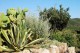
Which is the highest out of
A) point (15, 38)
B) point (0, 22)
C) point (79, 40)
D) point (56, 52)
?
point (0, 22)

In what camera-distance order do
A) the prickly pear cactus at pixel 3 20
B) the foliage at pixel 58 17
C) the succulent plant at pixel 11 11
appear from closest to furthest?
the prickly pear cactus at pixel 3 20 < the succulent plant at pixel 11 11 < the foliage at pixel 58 17

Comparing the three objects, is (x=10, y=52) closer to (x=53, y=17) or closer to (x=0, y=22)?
(x=0, y=22)

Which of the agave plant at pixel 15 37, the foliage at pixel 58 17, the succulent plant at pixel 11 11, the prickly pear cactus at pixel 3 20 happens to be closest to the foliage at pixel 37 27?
the agave plant at pixel 15 37

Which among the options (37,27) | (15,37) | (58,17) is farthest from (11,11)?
(58,17)

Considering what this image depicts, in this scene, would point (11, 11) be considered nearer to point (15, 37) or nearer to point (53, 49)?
point (15, 37)

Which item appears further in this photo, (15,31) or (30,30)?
(30,30)

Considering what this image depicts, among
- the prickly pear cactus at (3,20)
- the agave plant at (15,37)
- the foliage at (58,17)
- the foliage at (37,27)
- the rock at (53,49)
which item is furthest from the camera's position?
the foliage at (58,17)

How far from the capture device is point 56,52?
11.6 m

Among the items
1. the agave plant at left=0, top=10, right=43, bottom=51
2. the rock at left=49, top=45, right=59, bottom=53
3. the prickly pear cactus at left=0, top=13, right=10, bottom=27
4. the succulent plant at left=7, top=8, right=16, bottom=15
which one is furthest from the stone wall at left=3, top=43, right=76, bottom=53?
the succulent plant at left=7, top=8, right=16, bottom=15

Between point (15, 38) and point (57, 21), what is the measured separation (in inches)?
652

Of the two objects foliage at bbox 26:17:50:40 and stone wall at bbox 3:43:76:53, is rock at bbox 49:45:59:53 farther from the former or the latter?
foliage at bbox 26:17:50:40

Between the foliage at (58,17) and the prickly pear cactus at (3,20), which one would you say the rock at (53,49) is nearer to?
the prickly pear cactus at (3,20)

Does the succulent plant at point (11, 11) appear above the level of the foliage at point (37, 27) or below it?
above

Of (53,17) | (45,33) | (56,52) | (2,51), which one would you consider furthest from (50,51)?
(53,17)
